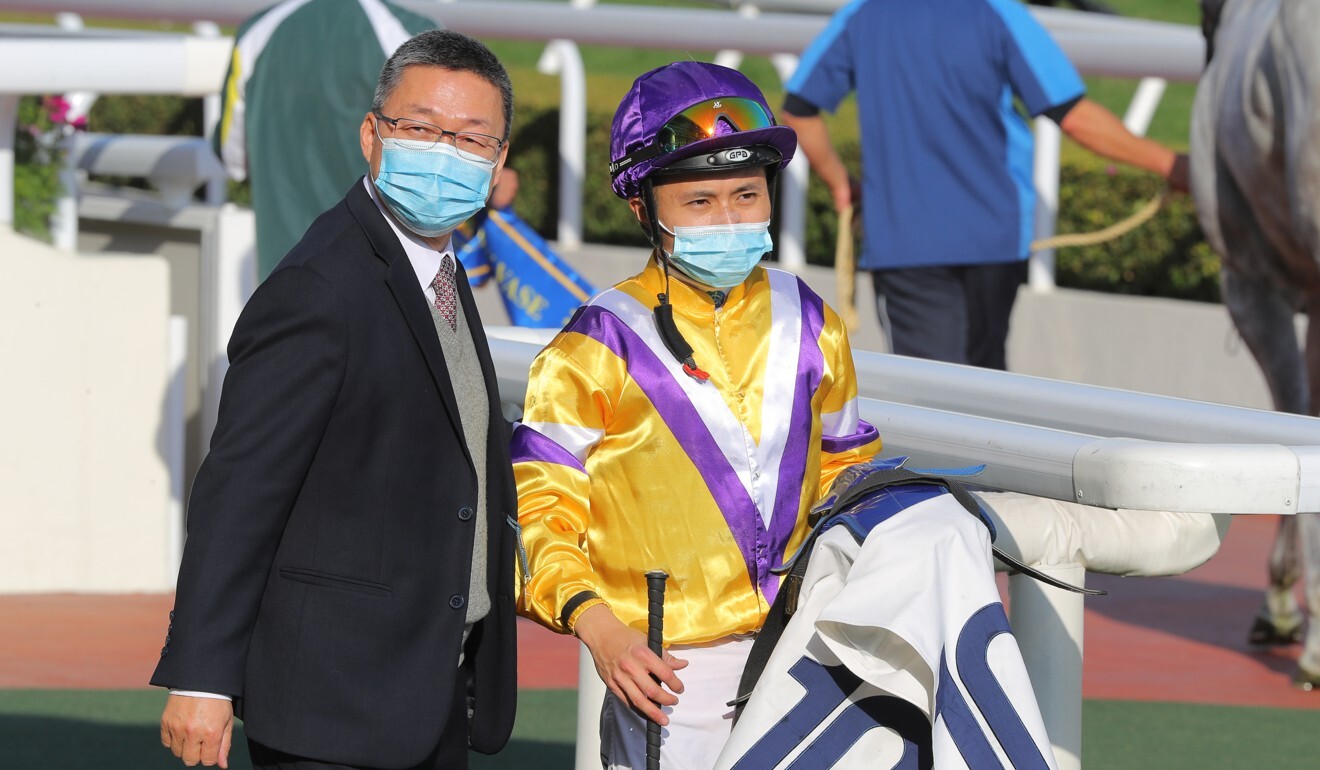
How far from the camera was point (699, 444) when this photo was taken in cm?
270

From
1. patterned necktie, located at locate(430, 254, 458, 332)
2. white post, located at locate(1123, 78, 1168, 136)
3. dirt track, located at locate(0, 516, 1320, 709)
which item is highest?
patterned necktie, located at locate(430, 254, 458, 332)

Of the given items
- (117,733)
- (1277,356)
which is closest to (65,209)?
(117,733)

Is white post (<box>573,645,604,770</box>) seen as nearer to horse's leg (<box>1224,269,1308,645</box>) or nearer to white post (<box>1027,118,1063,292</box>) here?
Answer: horse's leg (<box>1224,269,1308,645</box>)

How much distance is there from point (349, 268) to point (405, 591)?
1.38 feet

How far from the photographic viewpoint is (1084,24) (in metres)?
9.42

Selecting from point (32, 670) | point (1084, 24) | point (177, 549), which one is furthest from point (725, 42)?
point (32, 670)

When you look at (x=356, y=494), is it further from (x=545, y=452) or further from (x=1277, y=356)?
(x=1277, y=356)

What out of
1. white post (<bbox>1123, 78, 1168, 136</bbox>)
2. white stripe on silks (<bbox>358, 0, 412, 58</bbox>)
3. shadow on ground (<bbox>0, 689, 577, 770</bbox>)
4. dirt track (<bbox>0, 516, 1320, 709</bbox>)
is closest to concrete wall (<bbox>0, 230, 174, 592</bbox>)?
dirt track (<bbox>0, 516, 1320, 709</bbox>)

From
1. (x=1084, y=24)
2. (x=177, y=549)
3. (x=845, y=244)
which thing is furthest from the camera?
(x=1084, y=24)

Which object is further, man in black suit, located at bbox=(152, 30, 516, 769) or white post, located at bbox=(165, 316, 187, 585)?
white post, located at bbox=(165, 316, 187, 585)

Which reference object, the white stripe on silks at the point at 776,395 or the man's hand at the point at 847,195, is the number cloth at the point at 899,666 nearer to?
the white stripe on silks at the point at 776,395

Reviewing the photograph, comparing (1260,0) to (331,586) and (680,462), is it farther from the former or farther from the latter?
(331,586)

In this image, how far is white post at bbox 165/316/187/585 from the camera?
21.6 feet

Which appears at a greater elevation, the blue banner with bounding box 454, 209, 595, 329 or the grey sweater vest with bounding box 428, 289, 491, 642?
the grey sweater vest with bounding box 428, 289, 491, 642
